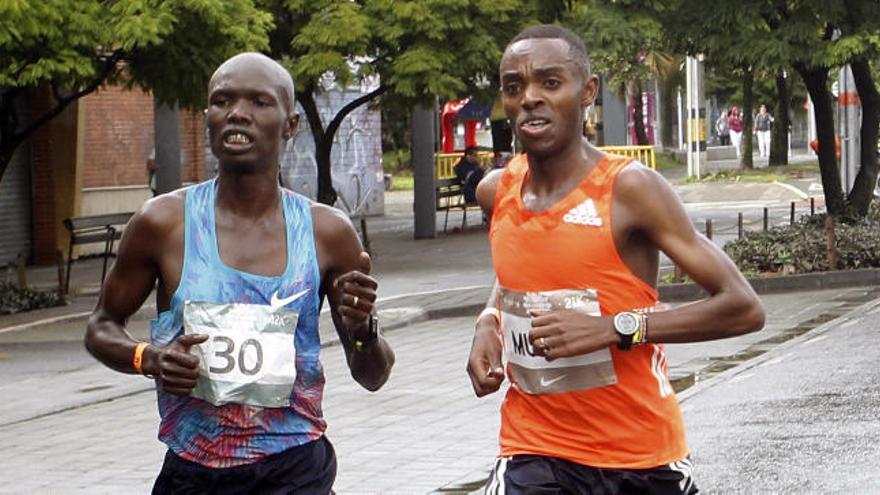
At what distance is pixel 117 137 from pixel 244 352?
26.0 metres

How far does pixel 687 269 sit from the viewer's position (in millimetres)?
4684

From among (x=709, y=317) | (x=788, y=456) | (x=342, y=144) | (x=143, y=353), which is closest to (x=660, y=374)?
(x=709, y=317)

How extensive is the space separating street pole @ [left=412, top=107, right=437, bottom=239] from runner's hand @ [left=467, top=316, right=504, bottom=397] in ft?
85.9

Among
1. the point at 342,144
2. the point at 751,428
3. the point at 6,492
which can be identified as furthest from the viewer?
the point at 342,144

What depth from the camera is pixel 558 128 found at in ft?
15.6

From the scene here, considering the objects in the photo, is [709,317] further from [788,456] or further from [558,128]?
[788,456]

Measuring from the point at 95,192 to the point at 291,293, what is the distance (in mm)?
25159

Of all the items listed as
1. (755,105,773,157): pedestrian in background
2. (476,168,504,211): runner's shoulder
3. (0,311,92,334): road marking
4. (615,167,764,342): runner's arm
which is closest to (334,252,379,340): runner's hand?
(476,168,504,211): runner's shoulder

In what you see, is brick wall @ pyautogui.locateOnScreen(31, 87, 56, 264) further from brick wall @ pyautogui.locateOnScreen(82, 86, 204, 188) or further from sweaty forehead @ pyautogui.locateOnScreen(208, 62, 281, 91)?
sweaty forehead @ pyautogui.locateOnScreen(208, 62, 281, 91)

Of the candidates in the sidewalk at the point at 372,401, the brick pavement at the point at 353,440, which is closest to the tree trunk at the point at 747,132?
the sidewalk at the point at 372,401

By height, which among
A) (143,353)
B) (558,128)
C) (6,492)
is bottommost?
(6,492)

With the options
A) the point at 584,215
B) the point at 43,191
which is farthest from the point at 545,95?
the point at 43,191

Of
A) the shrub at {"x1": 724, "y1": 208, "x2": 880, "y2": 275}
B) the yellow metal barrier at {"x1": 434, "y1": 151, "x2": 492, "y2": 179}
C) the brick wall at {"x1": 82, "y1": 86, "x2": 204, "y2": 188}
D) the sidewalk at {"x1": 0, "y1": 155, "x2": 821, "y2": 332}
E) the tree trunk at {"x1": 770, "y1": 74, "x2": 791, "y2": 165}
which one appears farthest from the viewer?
the tree trunk at {"x1": 770, "y1": 74, "x2": 791, "y2": 165}

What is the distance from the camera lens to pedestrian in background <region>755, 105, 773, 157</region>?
200 ft
